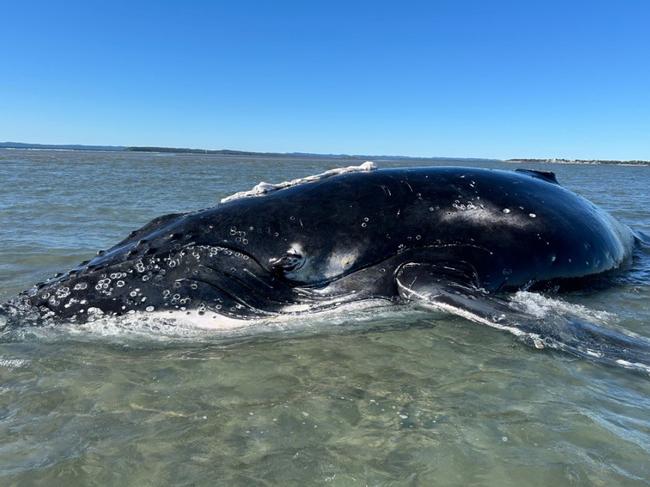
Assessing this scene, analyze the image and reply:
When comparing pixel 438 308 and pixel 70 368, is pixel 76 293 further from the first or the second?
pixel 438 308

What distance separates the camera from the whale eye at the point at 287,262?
531cm

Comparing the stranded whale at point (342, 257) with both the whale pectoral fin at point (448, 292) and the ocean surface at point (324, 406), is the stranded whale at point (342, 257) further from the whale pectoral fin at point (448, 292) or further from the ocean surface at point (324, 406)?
the ocean surface at point (324, 406)

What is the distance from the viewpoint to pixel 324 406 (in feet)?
12.4

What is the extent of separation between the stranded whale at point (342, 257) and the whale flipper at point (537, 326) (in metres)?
0.01

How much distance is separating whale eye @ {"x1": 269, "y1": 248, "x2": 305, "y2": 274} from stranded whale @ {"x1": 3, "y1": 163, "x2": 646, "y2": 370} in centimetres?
1

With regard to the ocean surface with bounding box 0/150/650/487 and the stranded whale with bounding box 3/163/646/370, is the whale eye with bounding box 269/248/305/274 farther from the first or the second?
the ocean surface with bounding box 0/150/650/487

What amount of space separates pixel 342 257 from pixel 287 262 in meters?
0.56

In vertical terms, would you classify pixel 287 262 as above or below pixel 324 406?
above

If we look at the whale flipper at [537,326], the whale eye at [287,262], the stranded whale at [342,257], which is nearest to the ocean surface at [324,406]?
the whale flipper at [537,326]

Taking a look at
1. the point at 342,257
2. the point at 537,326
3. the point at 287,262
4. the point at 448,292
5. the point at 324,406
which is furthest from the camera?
the point at 342,257

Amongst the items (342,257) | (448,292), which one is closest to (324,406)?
(448,292)

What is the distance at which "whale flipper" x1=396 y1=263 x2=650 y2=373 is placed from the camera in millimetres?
4258

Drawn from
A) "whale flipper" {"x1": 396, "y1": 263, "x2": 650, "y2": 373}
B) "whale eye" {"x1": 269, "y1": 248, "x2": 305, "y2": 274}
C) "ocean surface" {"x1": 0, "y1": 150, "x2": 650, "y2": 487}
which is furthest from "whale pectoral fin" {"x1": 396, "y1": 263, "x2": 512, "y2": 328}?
"whale eye" {"x1": 269, "y1": 248, "x2": 305, "y2": 274}

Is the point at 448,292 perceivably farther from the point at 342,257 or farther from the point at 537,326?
the point at 342,257
